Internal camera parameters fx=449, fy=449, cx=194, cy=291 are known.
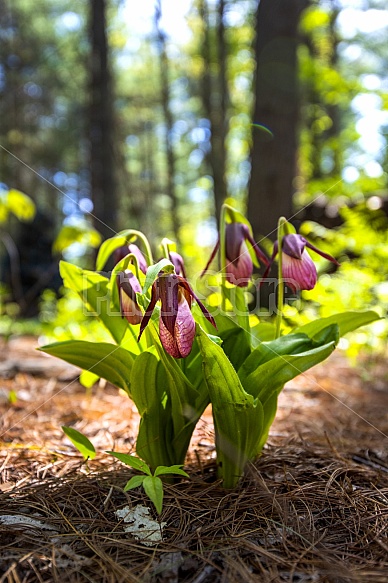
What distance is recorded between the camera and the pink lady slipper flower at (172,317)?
105 cm

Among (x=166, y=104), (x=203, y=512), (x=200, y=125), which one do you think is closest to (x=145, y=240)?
(x=203, y=512)

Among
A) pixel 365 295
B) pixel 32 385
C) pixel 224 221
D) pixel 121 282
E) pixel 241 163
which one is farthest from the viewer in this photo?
pixel 241 163

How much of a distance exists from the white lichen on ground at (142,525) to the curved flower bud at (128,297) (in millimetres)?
486

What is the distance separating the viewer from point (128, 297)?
1239 mm

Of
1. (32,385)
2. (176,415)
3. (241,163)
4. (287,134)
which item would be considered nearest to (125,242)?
(176,415)

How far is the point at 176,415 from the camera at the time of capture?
1.27m

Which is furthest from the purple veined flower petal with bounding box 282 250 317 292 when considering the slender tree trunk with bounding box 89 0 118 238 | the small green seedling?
the slender tree trunk with bounding box 89 0 118 238

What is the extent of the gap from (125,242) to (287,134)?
335 cm

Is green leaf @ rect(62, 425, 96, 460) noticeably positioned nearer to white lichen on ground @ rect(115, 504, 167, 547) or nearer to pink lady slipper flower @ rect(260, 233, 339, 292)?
white lichen on ground @ rect(115, 504, 167, 547)

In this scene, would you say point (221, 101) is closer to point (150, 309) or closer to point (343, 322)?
point (343, 322)

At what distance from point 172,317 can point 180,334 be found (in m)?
0.05

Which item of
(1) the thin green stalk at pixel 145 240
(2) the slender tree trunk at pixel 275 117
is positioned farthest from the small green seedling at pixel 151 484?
(2) the slender tree trunk at pixel 275 117

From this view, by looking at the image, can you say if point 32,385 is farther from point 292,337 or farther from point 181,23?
point 181,23

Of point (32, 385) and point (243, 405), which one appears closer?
point (243, 405)
